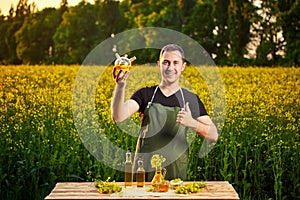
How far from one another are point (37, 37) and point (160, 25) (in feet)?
17.6

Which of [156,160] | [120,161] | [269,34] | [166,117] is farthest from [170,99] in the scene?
[269,34]

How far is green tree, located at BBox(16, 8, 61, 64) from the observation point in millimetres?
27906

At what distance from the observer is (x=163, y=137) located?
474cm

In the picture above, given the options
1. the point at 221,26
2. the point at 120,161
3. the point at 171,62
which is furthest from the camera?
the point at 221,26

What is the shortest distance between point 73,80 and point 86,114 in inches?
217

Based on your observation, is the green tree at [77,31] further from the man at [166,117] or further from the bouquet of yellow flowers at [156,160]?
the bouquet of yellow flowers at [156,160]

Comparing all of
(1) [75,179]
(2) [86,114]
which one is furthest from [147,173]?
(2) [86,114]

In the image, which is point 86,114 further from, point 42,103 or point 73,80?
point 73,80

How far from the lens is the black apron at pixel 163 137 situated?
470 centimetres

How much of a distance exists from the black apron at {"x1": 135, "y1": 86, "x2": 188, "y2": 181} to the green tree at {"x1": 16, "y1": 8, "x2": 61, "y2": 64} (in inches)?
861

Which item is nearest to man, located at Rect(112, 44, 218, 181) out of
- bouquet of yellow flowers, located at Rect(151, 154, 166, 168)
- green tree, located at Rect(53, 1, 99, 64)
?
bouquet of yellow flowers, located at Rect(151, 154, 166, 168)

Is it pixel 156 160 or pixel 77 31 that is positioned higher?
pixel 77 31

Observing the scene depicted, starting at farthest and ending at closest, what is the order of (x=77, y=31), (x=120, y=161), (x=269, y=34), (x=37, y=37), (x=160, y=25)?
(x=77, y=31)
(x=160, y=25)
(x=37, y=37)
(x=269, y=34)
(x=120, y=161)

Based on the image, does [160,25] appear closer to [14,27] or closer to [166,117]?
[14,27]
